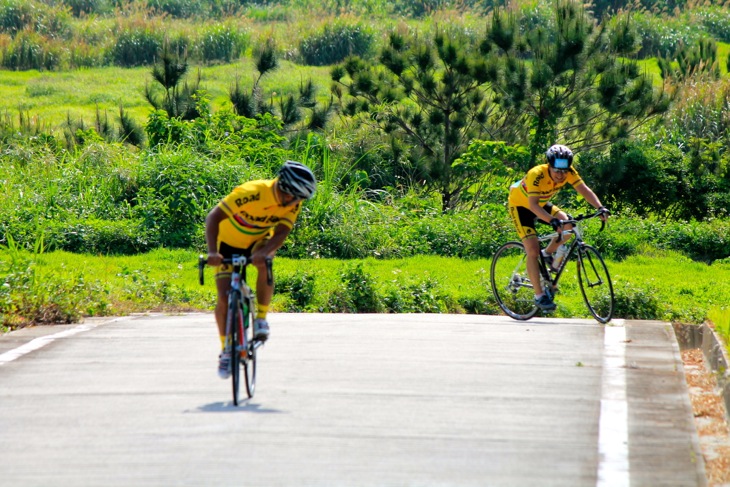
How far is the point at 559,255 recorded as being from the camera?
Result: 13141mm

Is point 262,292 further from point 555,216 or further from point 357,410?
point 555,216

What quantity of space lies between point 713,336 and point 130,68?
32.4m

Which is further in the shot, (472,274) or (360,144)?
(360,144)

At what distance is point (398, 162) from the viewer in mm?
22969

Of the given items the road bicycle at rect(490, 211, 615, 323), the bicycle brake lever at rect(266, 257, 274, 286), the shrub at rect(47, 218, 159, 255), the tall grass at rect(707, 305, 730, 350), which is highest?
the bicycle brake lever at rect(266, 257, 274, 286)

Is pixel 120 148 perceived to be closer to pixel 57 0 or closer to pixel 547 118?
pixel 547 118

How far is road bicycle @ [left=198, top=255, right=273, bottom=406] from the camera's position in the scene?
28.0 feet

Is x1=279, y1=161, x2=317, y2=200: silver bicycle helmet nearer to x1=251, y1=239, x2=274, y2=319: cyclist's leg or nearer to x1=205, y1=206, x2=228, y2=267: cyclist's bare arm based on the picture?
x1=205, y1=206, x2=228, y2=267: cyclist's bare arm

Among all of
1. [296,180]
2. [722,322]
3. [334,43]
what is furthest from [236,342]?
[334,43]

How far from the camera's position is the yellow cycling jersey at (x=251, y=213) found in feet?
29.8

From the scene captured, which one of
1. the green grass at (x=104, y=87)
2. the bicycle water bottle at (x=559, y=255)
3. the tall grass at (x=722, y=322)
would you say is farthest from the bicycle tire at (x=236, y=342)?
the green grass at (x=104, y=87)

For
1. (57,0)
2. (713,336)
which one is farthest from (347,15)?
(713,336)

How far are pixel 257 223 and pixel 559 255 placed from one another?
16.1ft

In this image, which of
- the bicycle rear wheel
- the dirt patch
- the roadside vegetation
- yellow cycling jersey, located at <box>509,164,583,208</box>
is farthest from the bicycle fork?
the bicycle rear wheel
